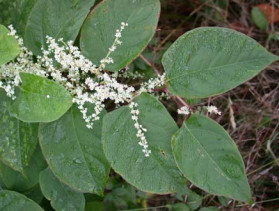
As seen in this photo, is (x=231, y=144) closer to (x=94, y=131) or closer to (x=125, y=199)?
(x=94, y=131)

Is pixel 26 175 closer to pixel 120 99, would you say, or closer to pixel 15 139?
pixel 15 139

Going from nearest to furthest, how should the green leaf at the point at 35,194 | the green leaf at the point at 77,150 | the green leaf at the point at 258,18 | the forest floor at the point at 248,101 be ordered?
the green leaf at the point at 77,150, the green leaf at the point at 35,194, the forest floor at the point at 248,101, the green leaf at the point at 258,18

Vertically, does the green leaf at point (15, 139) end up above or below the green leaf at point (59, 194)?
above

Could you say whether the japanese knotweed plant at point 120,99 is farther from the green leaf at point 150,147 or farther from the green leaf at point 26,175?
the green leaf at point 26,175

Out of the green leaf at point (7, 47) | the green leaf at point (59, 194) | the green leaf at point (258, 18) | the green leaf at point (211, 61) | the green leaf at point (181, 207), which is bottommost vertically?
the green leaf at point (181, 207)

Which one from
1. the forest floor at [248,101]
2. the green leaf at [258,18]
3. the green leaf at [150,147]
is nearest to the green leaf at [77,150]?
the green leaf at [150,147]

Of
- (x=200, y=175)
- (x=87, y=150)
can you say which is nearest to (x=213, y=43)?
(x=200, y=175)

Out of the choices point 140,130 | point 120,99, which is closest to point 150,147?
point 140,130
